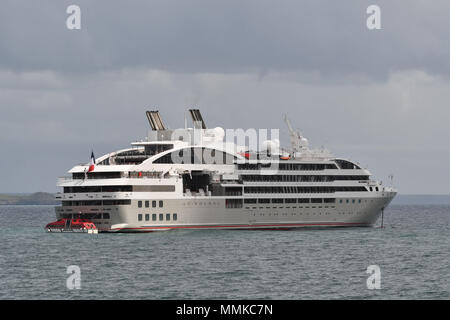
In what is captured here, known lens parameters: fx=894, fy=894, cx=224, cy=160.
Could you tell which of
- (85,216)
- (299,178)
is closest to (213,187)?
(299,178)

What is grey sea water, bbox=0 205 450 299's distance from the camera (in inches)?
2098

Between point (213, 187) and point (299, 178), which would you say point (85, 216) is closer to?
point (213, 187)

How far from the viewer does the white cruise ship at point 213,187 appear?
93.8 meters

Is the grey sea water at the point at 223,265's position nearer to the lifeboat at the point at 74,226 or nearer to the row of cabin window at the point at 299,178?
the lifeboat at the point at 74,226

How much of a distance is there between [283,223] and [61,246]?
32.1m

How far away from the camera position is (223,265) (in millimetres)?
65562

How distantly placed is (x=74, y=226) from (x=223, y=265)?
3244cm

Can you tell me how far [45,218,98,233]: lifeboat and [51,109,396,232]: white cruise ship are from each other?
2.61ft

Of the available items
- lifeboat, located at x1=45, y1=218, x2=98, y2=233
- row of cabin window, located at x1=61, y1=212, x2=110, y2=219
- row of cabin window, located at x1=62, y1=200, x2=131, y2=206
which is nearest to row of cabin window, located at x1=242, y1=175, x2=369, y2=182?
row of cabin window, located at x1=62, y1=200, x2=131, y2=206

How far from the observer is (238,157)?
10325cm

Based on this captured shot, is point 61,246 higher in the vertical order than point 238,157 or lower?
lower
